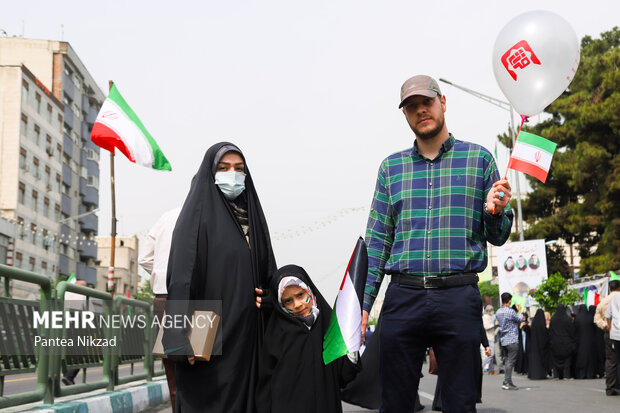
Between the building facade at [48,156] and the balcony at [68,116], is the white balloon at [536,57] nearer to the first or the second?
the building facade at [48,156]

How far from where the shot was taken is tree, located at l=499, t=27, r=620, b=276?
96.5ft

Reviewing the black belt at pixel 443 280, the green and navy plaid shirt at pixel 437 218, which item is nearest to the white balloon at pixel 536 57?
the green and navy plaid shirt at pixel 437 218

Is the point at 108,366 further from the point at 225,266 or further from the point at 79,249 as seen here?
the point at 79,249

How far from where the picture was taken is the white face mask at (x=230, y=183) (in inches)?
173

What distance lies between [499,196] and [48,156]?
52.7m

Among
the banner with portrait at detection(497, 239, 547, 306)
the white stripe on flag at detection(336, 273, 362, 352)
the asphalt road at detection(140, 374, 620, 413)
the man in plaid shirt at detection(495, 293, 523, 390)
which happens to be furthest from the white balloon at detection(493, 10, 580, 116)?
the banner with portrait at detection(497, 239, 547, 306)

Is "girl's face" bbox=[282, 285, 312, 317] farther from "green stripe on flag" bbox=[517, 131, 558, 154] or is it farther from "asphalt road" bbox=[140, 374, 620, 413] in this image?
"asphalt road" bbox=[140, 374, 620, 413]

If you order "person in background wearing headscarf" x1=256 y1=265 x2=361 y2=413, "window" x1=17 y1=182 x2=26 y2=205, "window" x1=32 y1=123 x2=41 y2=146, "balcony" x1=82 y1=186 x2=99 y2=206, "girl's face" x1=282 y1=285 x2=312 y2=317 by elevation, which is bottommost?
"person in background wearing headscarf" x1=256 y1=265 x2=361 y2=413

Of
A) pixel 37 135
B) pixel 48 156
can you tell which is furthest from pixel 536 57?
pixel 48 156

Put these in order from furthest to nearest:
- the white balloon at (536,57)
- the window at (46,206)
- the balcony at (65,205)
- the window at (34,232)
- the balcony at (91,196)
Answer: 1. the balcony at (91,196)
2. the balcony at (65,205)
3. the window at (46,206)
4. the window at (34,232)
5. the white balloon at (536,57)

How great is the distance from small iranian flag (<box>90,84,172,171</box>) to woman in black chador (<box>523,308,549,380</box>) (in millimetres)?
9865

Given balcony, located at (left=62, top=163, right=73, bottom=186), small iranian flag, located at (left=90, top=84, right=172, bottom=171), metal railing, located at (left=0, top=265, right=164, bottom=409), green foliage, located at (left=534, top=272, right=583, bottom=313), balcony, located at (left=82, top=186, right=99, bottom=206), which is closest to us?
metal railing, located at (left=0, top=265, right=164, bottom=409)

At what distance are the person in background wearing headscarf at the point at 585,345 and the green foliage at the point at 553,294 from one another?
387cm

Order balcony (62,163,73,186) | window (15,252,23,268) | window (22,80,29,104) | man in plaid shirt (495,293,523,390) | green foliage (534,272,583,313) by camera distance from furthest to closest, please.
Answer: balcony (62,163,73,186) → window (22,80,29,104) → window (15,252,23,268) → green foliage (534,272,583,313) → man in plaid shirt (495,293,523,390)
